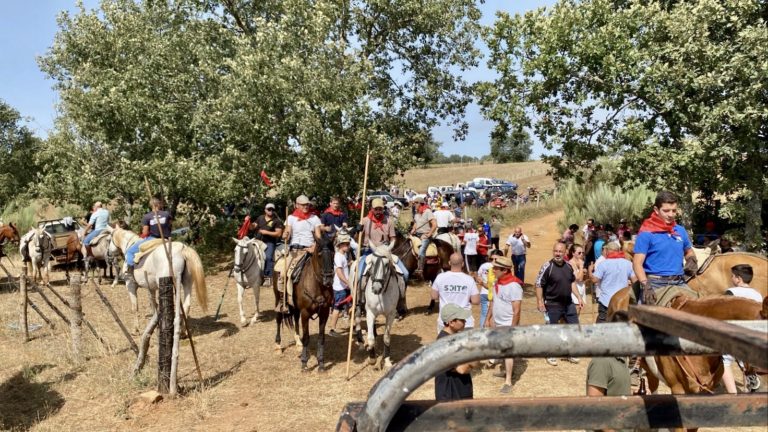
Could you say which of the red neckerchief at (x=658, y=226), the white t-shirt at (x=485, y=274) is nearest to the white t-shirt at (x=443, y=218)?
the white t-shirt at (x=485, y=274)

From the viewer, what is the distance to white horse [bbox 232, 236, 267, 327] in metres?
12.1

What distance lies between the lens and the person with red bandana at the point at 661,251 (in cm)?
623

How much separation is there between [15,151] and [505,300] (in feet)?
117

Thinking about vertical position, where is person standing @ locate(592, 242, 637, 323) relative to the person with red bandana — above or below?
below

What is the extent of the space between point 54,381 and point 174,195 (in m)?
12.7

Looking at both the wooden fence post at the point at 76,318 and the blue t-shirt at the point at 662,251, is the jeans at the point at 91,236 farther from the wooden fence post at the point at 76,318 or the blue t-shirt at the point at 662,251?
the blue t-shirt at the point at 662,251

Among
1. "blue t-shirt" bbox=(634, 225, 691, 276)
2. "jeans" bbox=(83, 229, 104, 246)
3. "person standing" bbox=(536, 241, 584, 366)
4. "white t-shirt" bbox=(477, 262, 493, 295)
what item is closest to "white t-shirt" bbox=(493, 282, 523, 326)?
"person standing" bbox=(536, 241, 584, 366)

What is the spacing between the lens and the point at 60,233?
20.3 meters

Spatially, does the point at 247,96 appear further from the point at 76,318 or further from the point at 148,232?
the point at 76,318

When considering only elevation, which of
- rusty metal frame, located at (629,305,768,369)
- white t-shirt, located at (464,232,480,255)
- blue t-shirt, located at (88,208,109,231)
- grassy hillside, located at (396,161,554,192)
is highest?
grassy hillside, located at (396,161,554,192)

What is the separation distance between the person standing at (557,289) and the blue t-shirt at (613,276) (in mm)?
490

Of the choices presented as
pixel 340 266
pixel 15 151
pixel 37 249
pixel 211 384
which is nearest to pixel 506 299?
pixel 340 266

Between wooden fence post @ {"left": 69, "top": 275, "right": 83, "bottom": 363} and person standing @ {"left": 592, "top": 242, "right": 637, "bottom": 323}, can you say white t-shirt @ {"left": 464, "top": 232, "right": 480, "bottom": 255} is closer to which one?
person standing @ {"left": 592, "top": 242, "right": 637, "bottom": 323}

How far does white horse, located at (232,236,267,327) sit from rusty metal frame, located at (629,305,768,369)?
11.2 m
